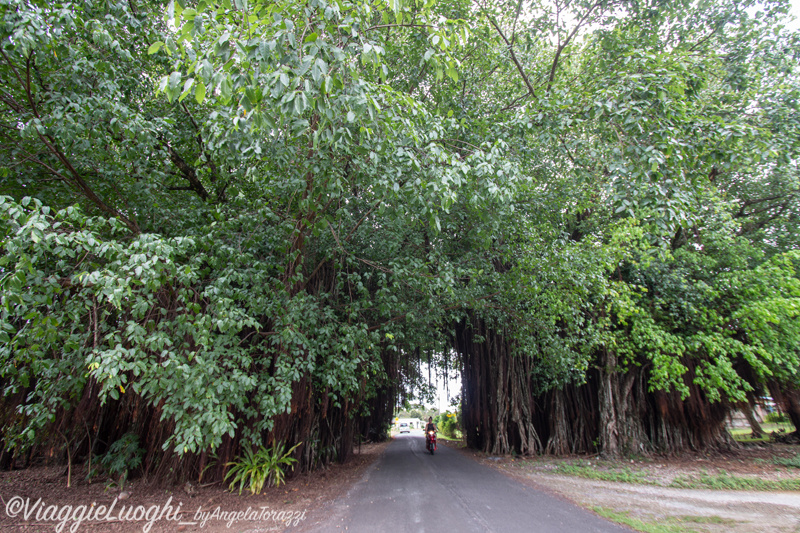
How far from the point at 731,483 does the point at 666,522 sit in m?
3.20

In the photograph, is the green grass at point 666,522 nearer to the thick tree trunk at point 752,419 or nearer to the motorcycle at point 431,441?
the thick tree trunk at point 752,419

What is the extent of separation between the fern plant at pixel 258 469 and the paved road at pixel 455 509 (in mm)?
1247

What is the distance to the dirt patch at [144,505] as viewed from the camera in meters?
3.91

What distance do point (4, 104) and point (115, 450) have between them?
472cm

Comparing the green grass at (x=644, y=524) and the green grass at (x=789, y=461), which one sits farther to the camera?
the green grass at (x=789, y=461)

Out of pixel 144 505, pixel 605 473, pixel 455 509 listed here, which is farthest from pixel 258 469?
pixel 605 473

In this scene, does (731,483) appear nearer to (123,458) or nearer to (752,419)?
(752,419)

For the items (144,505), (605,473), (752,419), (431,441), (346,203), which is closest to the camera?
(144,505)

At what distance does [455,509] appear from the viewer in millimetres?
4387

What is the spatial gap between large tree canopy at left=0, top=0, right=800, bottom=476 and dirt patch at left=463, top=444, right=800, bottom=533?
1.05 metres

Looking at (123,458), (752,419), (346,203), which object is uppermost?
(346,203)

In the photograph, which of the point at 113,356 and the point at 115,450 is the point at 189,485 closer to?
the point at 115,450

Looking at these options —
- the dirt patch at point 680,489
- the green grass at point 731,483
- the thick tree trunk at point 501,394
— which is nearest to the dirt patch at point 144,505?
the dirt patch at point 680,489

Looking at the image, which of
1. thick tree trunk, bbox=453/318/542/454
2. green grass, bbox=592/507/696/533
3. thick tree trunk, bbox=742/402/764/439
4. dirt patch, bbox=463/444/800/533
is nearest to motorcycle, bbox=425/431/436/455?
thick tree trunk, bbox=453/318/542/454
